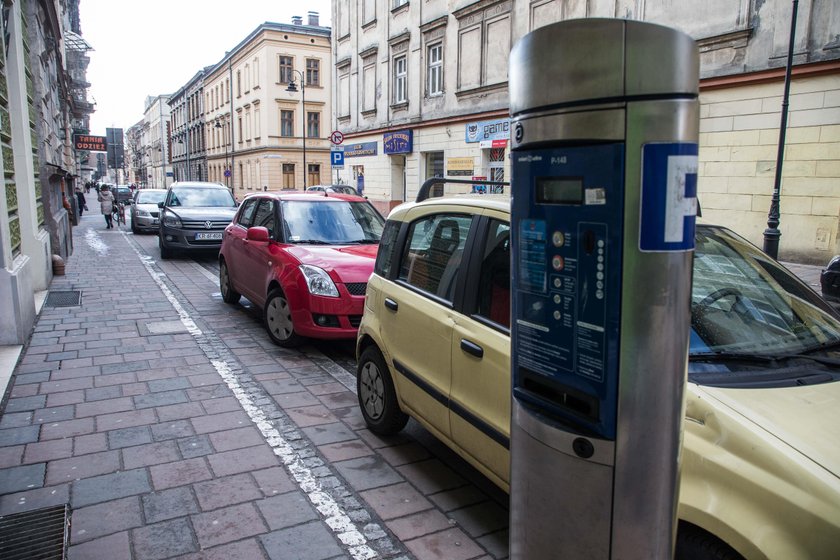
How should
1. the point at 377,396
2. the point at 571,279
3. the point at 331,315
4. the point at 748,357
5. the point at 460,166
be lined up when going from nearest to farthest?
the point at 571,279 < the point at 748,357 < the point at 377,396 < the point at 331,315 < the point at 460,166

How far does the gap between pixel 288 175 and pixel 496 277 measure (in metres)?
46.3

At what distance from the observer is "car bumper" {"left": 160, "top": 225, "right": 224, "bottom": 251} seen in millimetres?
13820

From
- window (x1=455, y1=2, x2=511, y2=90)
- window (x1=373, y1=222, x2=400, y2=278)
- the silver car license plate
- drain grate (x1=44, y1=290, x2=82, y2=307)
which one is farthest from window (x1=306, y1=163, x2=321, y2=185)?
window (x1=373, y1=222, x2=400, y2=278)

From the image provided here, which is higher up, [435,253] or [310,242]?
[435,253]

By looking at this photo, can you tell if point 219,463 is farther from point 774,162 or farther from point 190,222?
point 774,162

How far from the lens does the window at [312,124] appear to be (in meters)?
47.2

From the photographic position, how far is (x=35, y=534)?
10.4 feet

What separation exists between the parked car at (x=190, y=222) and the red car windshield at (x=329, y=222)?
243 inches

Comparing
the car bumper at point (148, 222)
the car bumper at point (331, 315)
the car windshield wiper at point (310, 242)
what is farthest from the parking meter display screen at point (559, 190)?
the car bumper at point (148, 222)

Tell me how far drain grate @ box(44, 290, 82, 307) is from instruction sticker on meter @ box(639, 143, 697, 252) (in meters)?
9.13

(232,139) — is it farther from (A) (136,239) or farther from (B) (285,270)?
(B) (285,270)

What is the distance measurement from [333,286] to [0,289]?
3447 mm

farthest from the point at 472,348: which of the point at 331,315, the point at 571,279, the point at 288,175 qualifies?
the point at 288,175

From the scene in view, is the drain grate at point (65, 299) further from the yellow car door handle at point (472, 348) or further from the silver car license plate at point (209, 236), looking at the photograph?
the yellow car door handle at point (472, 348)
